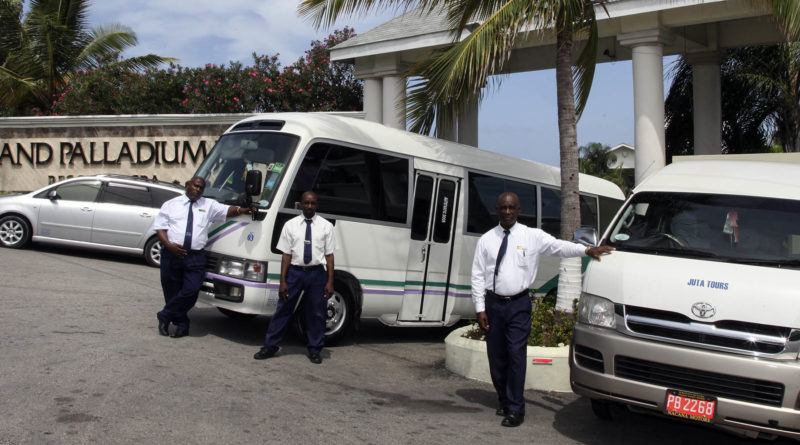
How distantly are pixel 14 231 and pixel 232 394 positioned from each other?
412 inches

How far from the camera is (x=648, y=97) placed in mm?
13430

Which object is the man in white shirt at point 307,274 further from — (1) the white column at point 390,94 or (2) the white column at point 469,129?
(2) the white column at point 469,129

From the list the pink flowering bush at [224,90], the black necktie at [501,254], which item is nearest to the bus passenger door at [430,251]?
the black necktie at [501,254]

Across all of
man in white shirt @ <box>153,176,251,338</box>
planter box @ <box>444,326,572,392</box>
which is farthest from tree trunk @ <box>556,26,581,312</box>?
man in white shirt @ <box>153,176,251,338</box>

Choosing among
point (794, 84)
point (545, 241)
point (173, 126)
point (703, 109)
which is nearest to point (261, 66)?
point (173, 126)

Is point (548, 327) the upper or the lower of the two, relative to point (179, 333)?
upper

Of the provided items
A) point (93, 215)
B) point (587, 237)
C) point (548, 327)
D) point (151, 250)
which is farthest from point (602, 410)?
point (93, 215)

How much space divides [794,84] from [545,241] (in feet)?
46.2

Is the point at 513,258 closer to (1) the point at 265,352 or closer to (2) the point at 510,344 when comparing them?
(2) the point at 510,344

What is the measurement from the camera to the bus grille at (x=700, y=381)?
4719mm

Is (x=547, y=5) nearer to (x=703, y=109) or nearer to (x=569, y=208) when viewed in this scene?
(x=569, y=208)

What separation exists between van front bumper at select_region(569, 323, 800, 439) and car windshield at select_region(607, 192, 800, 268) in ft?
3.04

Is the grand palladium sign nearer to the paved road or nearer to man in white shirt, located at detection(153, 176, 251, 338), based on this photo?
the paved road

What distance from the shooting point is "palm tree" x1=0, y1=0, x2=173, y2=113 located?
2480 cm
